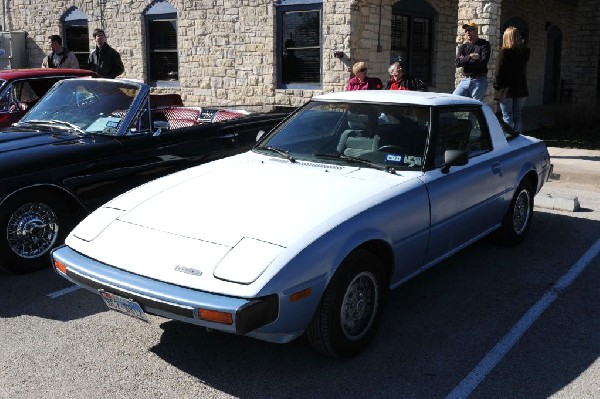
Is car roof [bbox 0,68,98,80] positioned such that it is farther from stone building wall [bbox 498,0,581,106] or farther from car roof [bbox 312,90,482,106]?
stone building wall [bbox 498,0,581,106]

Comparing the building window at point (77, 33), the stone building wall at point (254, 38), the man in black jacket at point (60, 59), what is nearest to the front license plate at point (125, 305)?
the man in black jacket at point (60, 59)

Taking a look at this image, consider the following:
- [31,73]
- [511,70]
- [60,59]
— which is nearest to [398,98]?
[31,73]

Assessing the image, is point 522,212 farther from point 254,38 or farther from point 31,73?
point 254,38

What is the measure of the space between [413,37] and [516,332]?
11.4 metres

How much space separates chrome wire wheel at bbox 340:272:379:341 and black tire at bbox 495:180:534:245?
236 cm

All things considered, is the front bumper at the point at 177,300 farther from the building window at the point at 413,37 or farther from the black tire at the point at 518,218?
the building window at the point at 413,37

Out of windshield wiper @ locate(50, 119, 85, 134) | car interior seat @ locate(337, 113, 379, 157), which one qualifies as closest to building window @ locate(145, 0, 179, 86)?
windshield wiper @ locate(50, 119, 85, 134)

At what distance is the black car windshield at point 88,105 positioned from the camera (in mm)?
6242

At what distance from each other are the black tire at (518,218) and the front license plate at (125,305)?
11.8 feet

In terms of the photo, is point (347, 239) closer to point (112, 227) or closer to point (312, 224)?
point (312, 224)

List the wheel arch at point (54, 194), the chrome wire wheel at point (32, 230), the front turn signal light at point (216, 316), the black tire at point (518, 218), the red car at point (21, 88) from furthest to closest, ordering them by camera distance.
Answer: the red car at point (21, 88) → the black tire at point (518, 218) → the chrome wire wheel at point (32, 230) → the wheel arch at point (54, 194) → the front turn signal light at point (216, 316)

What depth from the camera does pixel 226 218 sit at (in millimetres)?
3777

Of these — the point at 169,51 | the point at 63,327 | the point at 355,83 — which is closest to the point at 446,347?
the point at 63,327

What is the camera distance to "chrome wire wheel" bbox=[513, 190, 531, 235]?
6.04m
